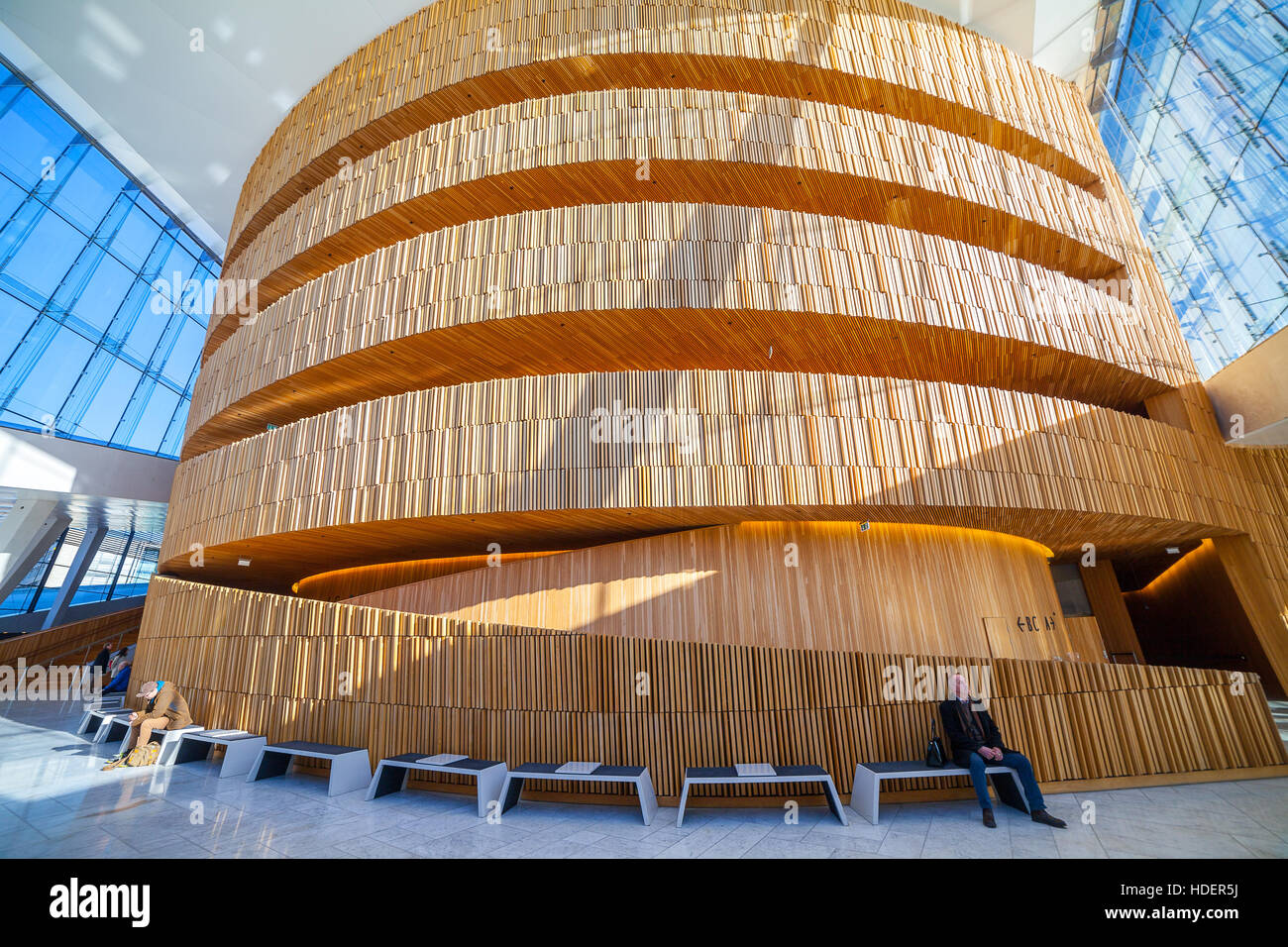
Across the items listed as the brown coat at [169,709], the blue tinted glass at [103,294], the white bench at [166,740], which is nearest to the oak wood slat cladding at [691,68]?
the blue tinted glass at [103,294]

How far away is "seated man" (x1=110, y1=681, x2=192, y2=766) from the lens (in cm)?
731

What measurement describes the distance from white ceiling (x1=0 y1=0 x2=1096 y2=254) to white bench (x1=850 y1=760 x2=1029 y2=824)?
663 inches

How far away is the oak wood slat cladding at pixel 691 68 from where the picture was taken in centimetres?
1144

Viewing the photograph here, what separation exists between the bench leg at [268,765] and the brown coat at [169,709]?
146 centimetres

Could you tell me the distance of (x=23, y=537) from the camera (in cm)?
1545

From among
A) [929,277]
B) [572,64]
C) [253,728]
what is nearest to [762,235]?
[929,277]

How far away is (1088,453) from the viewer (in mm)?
9180

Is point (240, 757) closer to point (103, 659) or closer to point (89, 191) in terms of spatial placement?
point (103, 659)

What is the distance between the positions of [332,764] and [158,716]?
10.8 feet

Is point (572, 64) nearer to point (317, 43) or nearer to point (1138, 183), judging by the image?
point (317, 43)

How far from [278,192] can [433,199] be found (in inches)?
222

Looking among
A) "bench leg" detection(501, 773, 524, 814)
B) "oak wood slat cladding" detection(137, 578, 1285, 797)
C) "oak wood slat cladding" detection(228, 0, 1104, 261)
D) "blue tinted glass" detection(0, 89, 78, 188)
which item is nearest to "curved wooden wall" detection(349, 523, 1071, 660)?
"oak wood slat cladding" detection(137, 578, 1285, 797)

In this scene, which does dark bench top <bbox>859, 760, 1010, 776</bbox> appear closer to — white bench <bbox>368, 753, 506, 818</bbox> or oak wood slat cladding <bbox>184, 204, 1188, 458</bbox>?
white bench <bbox>368, 753, 506, 818</bbox>

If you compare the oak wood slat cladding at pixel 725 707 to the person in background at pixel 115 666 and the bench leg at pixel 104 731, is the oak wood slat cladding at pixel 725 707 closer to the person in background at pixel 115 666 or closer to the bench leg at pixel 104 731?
the bench leg at pixel 104 731
